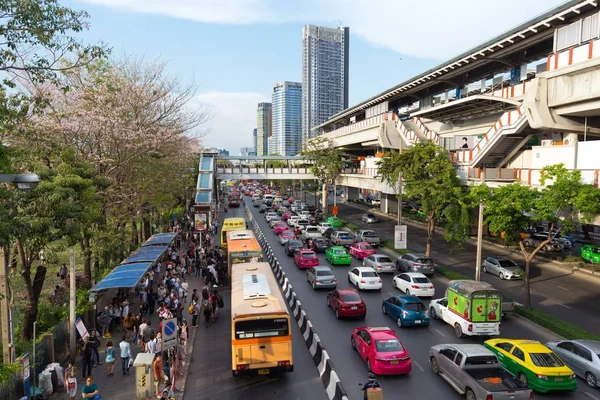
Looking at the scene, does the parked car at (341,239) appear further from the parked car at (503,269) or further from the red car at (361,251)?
the parked car at (503,269)

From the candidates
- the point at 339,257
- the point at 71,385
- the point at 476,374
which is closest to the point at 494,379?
the point at 476,374

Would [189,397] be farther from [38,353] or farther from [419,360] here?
[419,360]

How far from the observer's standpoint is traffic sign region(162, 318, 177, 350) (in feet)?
46.2

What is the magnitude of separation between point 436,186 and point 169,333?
23305 mm

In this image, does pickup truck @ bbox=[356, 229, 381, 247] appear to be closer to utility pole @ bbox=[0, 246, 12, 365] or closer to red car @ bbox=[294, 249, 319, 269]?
red car @ bbox=[294, 249, 319, 269]

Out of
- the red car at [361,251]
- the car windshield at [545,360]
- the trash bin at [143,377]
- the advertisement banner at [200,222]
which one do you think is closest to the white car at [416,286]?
the red car at [361,251]

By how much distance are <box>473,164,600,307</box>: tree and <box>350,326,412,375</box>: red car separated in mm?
10536

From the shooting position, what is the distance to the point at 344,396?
486 inches

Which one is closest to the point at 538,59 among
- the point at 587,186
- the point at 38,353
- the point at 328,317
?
the point at 587,186

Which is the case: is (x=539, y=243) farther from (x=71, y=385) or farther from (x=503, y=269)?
(x=71, y=385)

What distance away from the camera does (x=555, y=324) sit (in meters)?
20.3

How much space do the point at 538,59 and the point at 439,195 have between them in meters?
14.9

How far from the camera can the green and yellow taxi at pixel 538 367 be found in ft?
44.9

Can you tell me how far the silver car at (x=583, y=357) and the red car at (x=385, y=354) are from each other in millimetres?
5669
